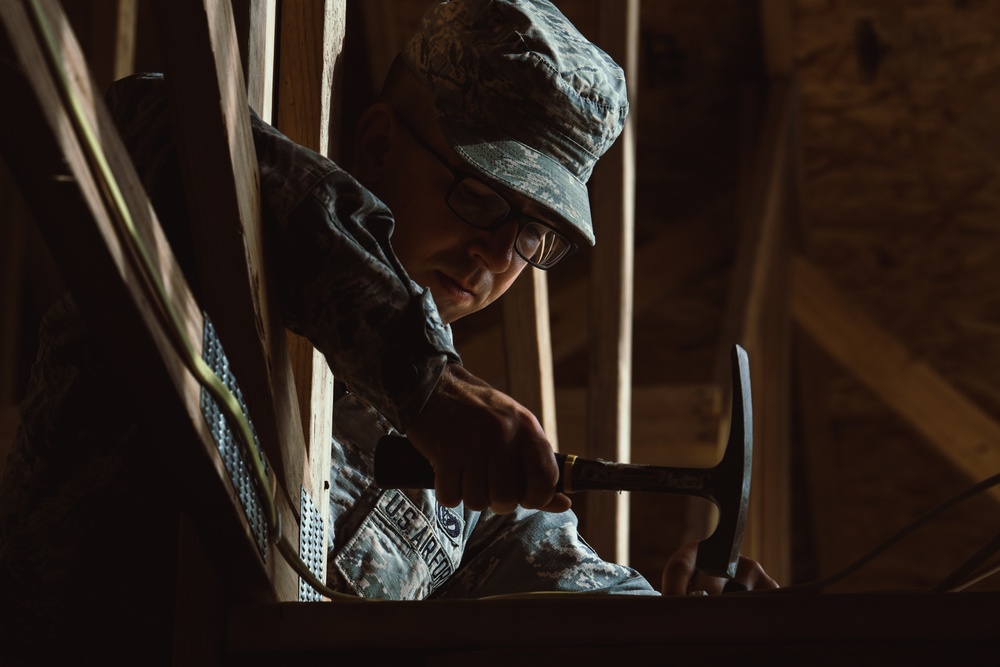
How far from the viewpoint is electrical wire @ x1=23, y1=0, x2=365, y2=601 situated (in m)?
0.80

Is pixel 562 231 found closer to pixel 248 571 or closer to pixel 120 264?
pixel 248 571

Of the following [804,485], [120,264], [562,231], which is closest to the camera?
[120,264]

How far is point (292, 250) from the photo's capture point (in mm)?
1113

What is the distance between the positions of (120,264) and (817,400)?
14.4ft

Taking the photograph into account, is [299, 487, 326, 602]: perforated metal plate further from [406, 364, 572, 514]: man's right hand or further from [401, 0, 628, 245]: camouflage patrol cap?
[401, 0, 628, 245]: camouflage patrol cap

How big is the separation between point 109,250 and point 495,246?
81 centimetres

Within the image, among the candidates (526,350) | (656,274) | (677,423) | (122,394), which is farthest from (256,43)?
(656,274)

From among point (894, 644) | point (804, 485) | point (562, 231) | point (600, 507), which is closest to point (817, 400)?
point (804, 485)

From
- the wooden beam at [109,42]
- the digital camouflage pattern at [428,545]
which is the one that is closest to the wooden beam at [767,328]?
the wooden beam at [109,42]

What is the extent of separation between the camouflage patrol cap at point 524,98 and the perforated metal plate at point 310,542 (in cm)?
44

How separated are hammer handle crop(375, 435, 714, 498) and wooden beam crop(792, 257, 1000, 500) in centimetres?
333

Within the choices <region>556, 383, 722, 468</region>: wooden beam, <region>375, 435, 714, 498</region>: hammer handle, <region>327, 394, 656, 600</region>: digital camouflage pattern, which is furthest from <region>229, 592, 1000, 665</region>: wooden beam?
<region>556, 383, 722, 468</region>: wooden beam

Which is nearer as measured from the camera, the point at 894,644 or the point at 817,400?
the point at 894,644

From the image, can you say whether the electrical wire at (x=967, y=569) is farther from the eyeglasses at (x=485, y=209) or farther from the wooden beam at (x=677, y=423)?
the wooden beam at (x=677, y=423)
